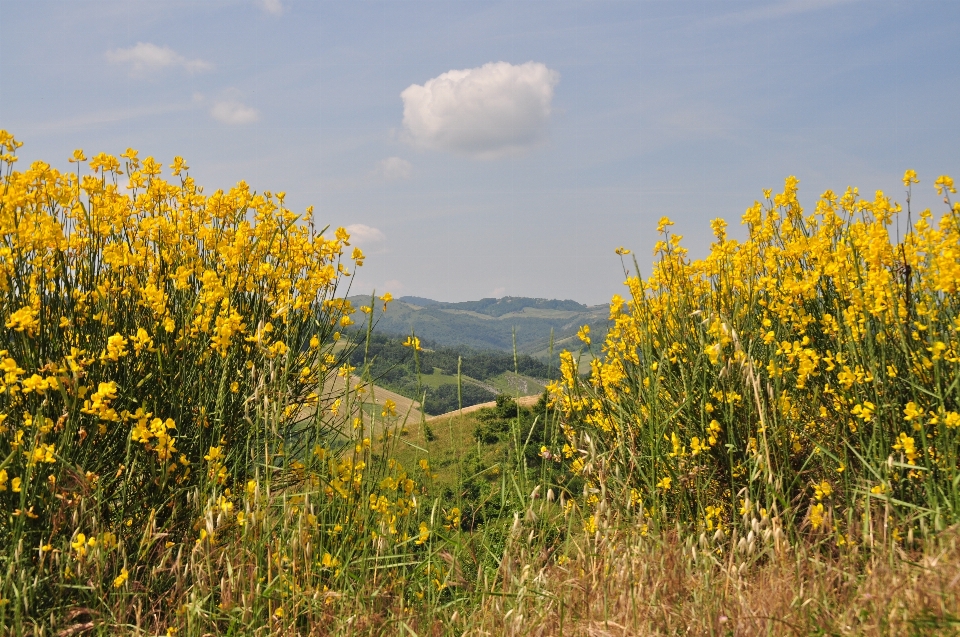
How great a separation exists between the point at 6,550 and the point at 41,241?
1.37 meters

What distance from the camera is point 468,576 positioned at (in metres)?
3.49

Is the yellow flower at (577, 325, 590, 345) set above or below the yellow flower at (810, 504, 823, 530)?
above

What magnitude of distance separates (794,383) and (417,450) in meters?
2.19

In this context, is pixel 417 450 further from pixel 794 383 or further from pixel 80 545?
pixel 794 383

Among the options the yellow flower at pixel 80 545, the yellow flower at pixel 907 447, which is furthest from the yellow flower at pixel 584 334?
the yellow flower at pixel 80 545

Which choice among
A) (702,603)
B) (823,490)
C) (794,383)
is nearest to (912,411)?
(823,490)

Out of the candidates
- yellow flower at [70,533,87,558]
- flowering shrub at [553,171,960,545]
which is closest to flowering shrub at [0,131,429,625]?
yellow flower at [70,533,87,558]

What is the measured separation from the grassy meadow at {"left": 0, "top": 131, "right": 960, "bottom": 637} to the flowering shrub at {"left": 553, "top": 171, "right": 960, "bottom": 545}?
28 millimetres

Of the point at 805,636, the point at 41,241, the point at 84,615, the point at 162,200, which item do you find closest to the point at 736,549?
the point at 805,636

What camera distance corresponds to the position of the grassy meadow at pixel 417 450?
2.66 m

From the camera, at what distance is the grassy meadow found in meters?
2.66

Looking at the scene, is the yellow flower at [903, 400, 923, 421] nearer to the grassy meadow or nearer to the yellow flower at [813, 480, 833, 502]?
the grassy meadow

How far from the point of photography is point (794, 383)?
4.19m

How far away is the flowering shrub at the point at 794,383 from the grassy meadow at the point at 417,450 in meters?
0.03
